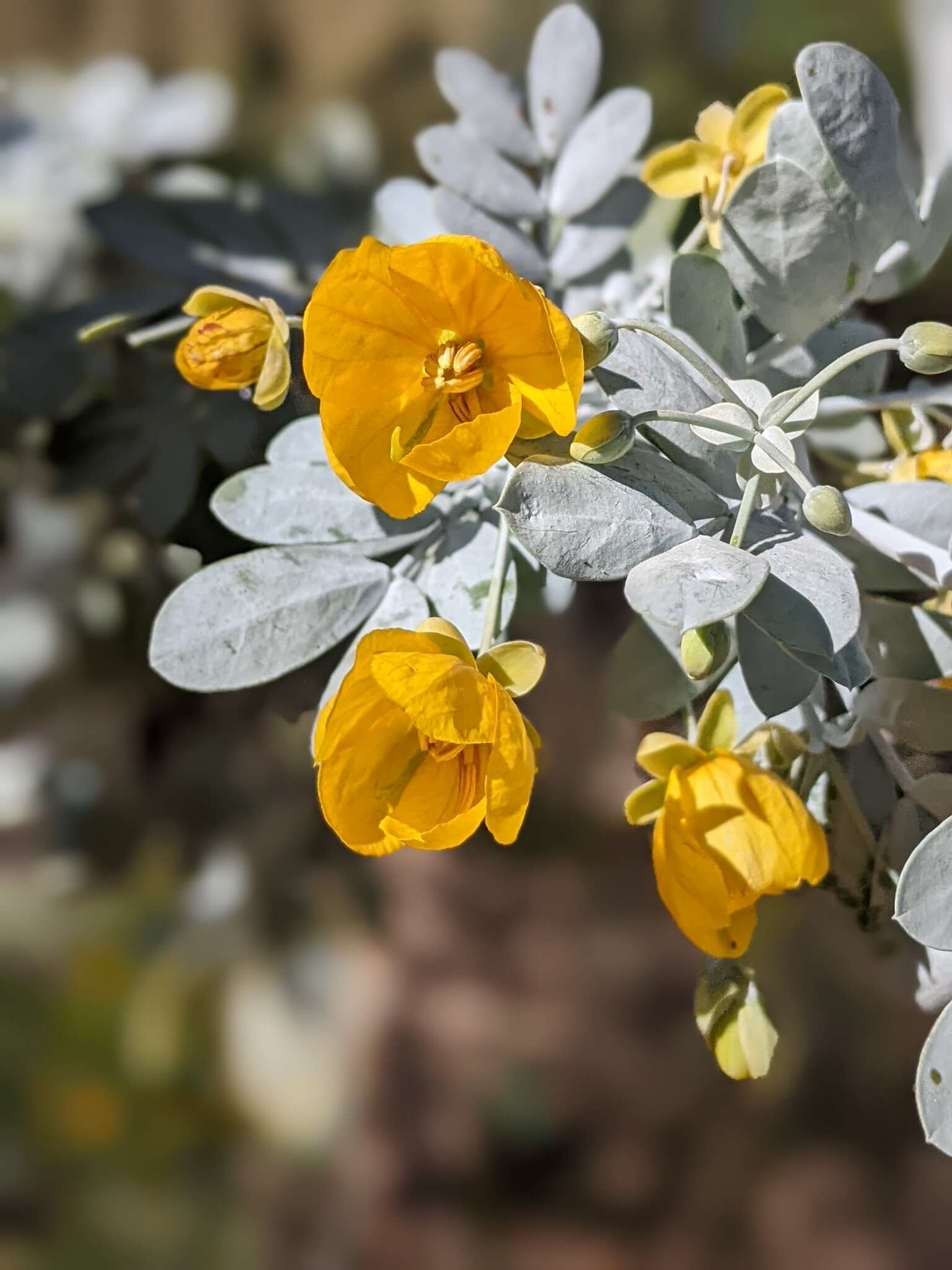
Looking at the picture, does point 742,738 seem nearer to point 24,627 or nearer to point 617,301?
point 617,301

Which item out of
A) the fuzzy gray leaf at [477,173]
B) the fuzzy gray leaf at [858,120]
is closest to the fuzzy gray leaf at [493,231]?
the fuzzy gray leaf at [477,173]

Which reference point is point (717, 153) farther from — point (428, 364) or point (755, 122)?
point (428, 364)

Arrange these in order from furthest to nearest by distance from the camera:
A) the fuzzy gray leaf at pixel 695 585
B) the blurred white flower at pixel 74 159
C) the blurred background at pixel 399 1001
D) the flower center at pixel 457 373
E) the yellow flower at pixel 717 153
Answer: the blurred background at pixel 399 1001 < the blurred white flower at pixel 74 159 < the yellow flower at pixel 717 153 < the flower center at pixel 457 373 < the fuzzy gray leaf at pixel 695 585

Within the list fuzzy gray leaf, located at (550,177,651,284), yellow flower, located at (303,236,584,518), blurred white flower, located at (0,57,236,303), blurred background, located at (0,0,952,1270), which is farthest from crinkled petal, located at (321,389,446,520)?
blurred background, located at (0,0,952,1270)

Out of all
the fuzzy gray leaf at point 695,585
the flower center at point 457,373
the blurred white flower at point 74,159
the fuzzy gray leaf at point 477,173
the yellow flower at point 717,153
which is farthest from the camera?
the blurred white flower at point 74,159

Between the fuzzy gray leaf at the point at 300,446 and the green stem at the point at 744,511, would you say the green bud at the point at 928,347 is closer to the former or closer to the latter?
the green stem at the point at 744,511

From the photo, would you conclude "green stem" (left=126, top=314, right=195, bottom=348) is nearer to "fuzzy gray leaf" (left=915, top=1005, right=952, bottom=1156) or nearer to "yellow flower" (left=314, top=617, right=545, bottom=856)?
"yellow flower" (left=314, top=617, right=545, bottom=856)

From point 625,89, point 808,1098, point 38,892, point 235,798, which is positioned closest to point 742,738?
point 625,89
